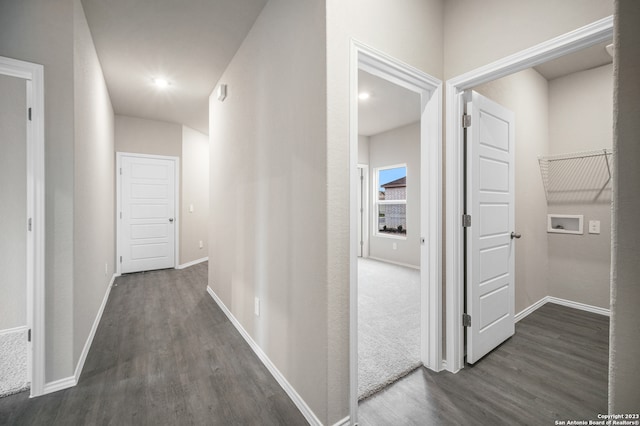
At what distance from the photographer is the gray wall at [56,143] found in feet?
5.77

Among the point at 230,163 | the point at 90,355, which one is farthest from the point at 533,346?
A: the point at 90,355

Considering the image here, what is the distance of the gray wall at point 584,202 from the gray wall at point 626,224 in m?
3.19

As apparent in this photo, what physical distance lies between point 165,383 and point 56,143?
176 centimetres

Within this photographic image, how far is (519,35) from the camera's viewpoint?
65.9 inches

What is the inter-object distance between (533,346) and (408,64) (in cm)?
246

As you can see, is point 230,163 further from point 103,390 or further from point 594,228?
point 594,228

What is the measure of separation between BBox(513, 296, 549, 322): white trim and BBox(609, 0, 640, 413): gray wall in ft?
8.36

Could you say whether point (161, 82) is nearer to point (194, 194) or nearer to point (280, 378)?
point (194, 194)

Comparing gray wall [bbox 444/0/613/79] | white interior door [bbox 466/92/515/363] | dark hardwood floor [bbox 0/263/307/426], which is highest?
gray wall [bbox 444/0/613/79]

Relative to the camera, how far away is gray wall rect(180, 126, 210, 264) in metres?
5.44

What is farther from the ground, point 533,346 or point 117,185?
point 117,185

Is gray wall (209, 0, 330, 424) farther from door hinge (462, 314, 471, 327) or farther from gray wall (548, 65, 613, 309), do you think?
gray wall (548, 65, 613, 309)

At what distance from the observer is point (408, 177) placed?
5.47 meters

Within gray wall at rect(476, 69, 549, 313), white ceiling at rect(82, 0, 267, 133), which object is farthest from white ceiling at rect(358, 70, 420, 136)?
white ceiling at rect(82, 0, 267, 133)
